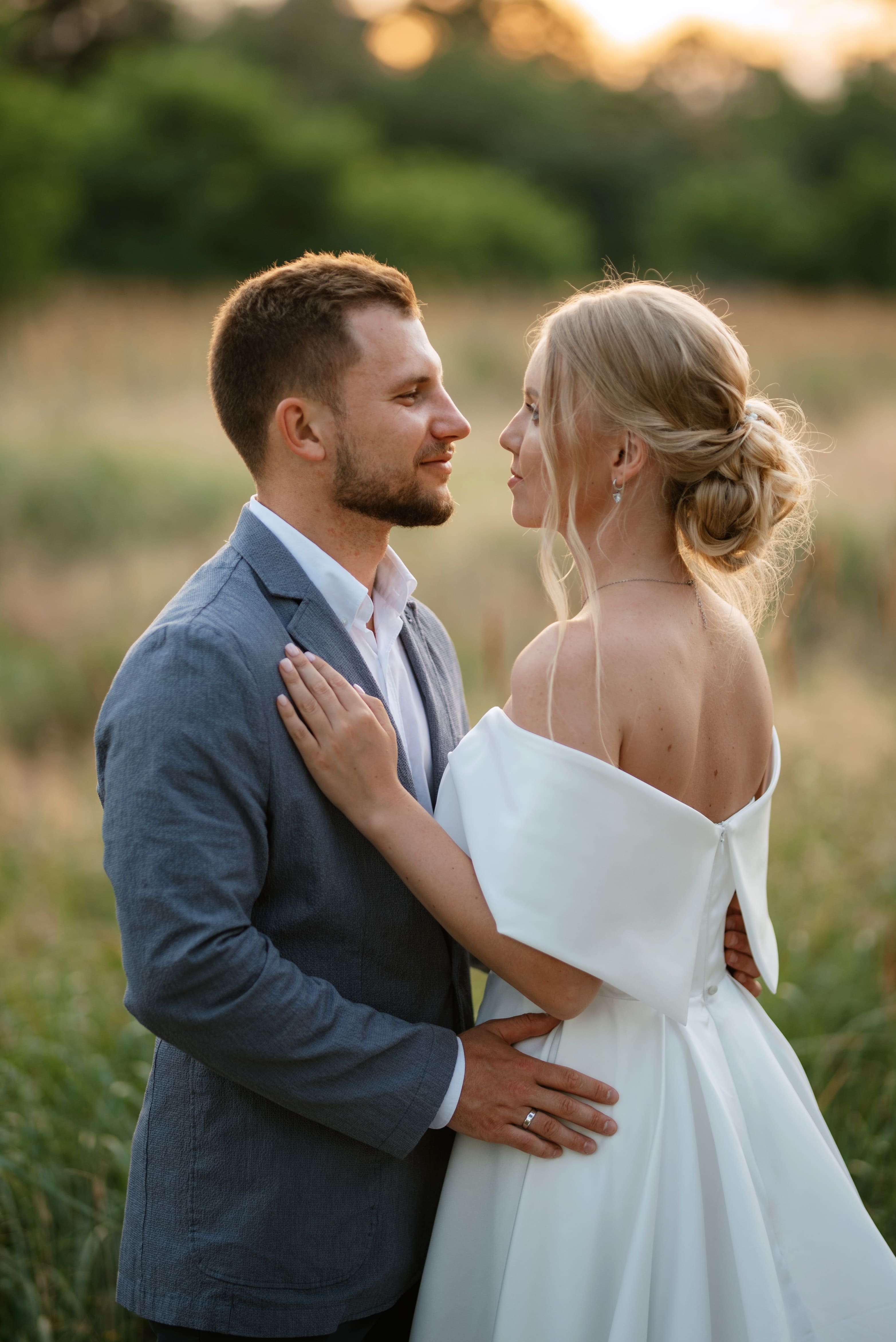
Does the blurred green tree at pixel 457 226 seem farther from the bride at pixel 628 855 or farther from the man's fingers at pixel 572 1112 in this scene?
the man's fingers at pixel 572 1112

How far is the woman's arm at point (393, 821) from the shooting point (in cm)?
200

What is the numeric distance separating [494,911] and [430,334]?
50.0ft

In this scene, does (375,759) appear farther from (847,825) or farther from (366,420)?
(847,825)

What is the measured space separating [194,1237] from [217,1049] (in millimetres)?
375

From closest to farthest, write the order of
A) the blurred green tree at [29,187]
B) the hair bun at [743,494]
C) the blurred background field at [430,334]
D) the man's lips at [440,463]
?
the hair bun at [743,494], the man's lips at [440,463], the blurred background field at [430,334], the blurred green tree at [29,187]

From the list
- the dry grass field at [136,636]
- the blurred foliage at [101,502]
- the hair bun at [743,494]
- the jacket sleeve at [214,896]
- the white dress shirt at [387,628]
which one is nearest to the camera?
the jacket sleeve at [214,896]

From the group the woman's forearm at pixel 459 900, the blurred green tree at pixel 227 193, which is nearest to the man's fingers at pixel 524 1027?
the woman's forearm at pixel 459 900

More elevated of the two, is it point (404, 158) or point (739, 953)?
point (404, 158)

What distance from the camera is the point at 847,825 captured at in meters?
5.42

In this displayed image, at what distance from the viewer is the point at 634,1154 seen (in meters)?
2.08

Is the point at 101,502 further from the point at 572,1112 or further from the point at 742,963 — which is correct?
the point at 572,1112

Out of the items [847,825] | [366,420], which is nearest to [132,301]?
[847,825]

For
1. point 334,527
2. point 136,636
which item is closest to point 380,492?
point 334,527

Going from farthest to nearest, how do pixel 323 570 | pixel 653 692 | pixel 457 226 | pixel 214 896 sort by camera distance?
pixel 457 226 < pixel 323 570 < pixel 653 692 < pixel 214 896
